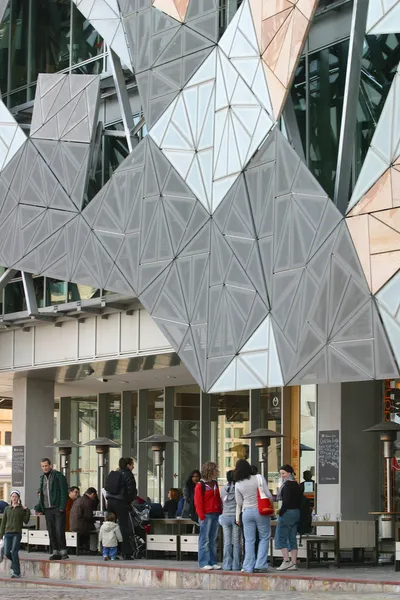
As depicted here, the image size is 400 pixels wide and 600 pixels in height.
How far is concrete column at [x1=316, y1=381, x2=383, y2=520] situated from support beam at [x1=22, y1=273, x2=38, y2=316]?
835 cm

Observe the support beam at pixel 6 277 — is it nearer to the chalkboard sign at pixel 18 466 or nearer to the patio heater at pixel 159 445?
the patio heater at pixel 159 445

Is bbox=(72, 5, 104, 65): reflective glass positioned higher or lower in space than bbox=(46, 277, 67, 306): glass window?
higher

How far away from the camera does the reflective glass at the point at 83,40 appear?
29.0m

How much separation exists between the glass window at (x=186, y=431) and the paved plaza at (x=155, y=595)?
17927 mm

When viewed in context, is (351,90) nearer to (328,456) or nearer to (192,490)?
(192,490)

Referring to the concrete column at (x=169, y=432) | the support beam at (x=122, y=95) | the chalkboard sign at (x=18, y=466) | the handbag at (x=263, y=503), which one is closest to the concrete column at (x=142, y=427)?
the concrete column at (x=169, y=432)

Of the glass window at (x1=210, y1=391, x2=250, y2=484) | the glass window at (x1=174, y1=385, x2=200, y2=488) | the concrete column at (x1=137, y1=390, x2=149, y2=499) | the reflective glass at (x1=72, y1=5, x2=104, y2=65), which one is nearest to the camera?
the reflective glass at (x1=72, y1=5, x2=104, y2=65)

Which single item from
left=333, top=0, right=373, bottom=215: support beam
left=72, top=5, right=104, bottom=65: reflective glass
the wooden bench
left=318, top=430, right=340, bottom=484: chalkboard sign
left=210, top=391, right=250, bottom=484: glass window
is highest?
left=72, top=5, right=104, bottom=65: reflective glass

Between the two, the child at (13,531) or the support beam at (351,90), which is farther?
the child at (13,531)

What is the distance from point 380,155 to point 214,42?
5169mm

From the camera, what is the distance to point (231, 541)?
18844mm

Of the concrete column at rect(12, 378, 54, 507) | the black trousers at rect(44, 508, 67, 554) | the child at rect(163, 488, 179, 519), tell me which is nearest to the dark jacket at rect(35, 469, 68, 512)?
the black trousers at rect(44, 508, 67, 554)

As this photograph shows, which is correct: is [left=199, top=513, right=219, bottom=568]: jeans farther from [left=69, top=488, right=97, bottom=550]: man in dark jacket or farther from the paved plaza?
[left=69, top=488, right=97, bottom=550]: man in dark jacket

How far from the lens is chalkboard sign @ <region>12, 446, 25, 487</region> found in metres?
33.3
